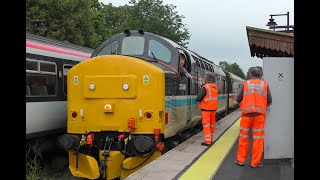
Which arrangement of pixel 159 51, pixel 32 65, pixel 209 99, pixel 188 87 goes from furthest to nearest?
pixel 188 87, pixel 209 99, pixel 159 51, pixel 32 65

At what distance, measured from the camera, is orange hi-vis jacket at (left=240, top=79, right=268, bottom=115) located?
7.52 metres

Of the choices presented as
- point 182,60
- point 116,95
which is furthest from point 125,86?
point 182,60

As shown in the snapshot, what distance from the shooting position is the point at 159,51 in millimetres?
10039

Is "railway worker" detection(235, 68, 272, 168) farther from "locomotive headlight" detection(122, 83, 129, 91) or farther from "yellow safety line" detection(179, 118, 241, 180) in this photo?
"locomotive headlight" detection(122, 83, 129, 91)

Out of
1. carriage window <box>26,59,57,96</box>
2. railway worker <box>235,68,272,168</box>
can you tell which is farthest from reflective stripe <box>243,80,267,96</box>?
carriage window <box>26,59,57,96</box>

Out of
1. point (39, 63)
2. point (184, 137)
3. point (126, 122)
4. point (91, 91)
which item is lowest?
point (184, 137)

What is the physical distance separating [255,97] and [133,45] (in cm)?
355

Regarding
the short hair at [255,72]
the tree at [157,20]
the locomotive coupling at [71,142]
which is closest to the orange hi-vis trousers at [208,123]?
the short hair at [255,72]

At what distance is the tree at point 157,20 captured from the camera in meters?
50.1

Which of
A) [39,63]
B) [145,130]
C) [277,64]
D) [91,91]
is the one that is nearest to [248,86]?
[277,64]

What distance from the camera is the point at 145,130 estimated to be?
848cm

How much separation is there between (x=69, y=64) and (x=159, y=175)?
507cm

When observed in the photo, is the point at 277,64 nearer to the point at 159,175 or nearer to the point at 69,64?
the point at 159,175

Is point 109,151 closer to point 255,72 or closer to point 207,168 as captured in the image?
point 207,168
